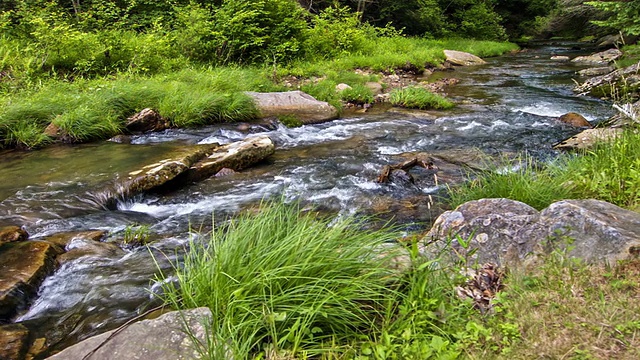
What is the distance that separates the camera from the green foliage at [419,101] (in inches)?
467

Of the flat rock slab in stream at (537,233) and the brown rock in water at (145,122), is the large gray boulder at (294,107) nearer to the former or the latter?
the brown rock in water at (145,122)

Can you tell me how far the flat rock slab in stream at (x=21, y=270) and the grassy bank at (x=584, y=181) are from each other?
4282mm

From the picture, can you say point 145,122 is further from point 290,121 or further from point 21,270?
point 21,270

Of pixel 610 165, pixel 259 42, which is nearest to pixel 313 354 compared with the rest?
pixel 610 165

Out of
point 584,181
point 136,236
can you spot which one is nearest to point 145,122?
point 136,236

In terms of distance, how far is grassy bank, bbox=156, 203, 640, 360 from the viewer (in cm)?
230

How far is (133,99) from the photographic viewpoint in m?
9.34

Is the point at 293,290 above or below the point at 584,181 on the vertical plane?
above

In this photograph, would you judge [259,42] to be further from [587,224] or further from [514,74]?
[587,224]

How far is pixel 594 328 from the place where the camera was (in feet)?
7.60

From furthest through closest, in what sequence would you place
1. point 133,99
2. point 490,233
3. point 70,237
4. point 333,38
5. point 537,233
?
point 333,38
point 133,99
point 70,237
point 490,233
point 537,233

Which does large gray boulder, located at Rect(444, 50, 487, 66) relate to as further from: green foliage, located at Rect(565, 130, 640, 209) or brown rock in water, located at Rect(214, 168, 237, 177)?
green foliage, located at Rect(565, 130, 640, 209)

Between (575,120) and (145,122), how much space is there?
9495 mm

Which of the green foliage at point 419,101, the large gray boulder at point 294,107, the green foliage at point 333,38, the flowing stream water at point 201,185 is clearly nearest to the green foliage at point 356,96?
the green foliage at point 419,101
